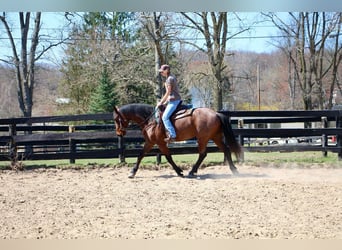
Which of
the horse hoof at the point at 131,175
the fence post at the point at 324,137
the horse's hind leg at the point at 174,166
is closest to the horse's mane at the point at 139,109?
the horse's hind leg at the point at 174,166

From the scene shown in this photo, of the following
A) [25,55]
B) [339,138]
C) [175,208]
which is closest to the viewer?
[175,208]

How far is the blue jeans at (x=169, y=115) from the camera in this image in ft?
13.4

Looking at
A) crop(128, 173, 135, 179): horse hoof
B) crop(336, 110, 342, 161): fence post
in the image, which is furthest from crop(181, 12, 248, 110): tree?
crop(336, 110, 342, 161): fence post

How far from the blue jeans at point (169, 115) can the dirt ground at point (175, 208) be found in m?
0.48

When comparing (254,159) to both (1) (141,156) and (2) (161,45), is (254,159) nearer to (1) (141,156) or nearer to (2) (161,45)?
(1) (141,156)

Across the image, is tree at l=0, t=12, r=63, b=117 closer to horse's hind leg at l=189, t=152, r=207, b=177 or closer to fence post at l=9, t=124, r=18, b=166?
fence post at l=9, t=124, r=18, b=166

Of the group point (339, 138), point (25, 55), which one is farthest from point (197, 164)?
point (25, 55)

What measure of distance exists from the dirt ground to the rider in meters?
0.52

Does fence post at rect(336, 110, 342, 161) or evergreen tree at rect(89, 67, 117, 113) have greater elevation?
evergreen tree at rect(89, 67, 117, 113)

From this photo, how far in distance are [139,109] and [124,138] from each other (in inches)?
26.1

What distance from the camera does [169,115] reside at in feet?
13.5

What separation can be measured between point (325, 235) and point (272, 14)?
1977 mm

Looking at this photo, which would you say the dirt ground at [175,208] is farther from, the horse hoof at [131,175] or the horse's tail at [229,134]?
the horse's tail at [229,134]

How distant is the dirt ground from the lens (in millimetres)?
3127
